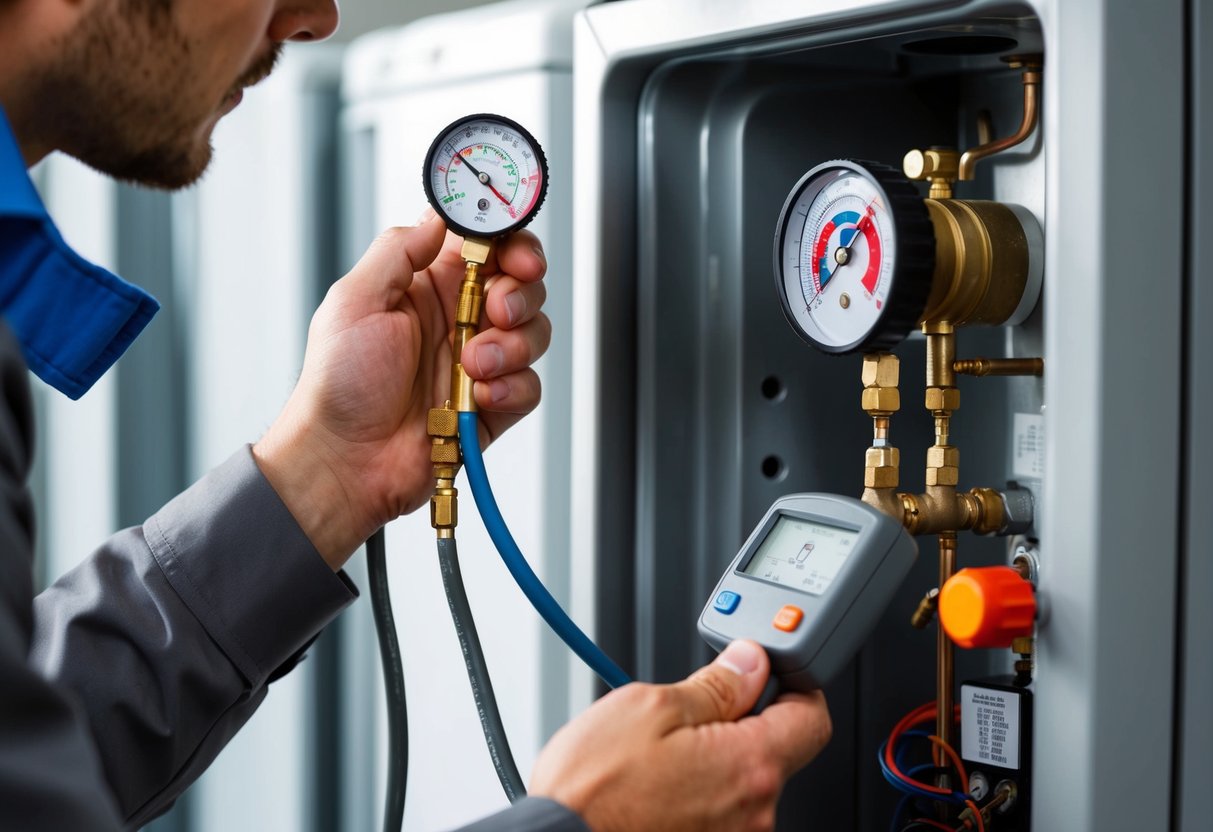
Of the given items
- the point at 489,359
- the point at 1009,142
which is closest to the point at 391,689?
the point at 489,359

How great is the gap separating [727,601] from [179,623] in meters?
0.40

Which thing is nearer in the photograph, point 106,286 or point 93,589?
point 106,286

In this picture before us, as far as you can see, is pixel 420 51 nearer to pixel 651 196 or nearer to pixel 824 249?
pixel 651 196

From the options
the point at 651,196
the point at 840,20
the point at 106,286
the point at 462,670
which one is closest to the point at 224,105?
the point at 106,286

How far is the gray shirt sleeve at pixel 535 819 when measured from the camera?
0.62 meters

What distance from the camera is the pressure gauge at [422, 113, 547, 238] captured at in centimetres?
84

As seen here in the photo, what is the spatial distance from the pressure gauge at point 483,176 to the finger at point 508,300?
40 millimetres

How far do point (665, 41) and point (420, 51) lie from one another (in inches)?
15.0

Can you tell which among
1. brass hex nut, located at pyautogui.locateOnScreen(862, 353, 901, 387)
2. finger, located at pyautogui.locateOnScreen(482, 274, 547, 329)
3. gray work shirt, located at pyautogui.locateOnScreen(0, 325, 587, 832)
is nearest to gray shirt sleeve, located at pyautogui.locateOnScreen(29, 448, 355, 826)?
gray work shirt, located at pyautogui.locateOnScreen(0, 325, 587, 832)

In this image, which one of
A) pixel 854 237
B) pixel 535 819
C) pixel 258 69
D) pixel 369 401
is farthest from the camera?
pixel 369 401

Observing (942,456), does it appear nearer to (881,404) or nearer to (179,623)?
(881,404)

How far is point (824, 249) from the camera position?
0.74 metres

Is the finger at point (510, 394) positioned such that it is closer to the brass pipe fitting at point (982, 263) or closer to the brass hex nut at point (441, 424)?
the brass hex nut at point (441, 424)

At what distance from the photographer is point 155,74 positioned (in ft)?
2.34
